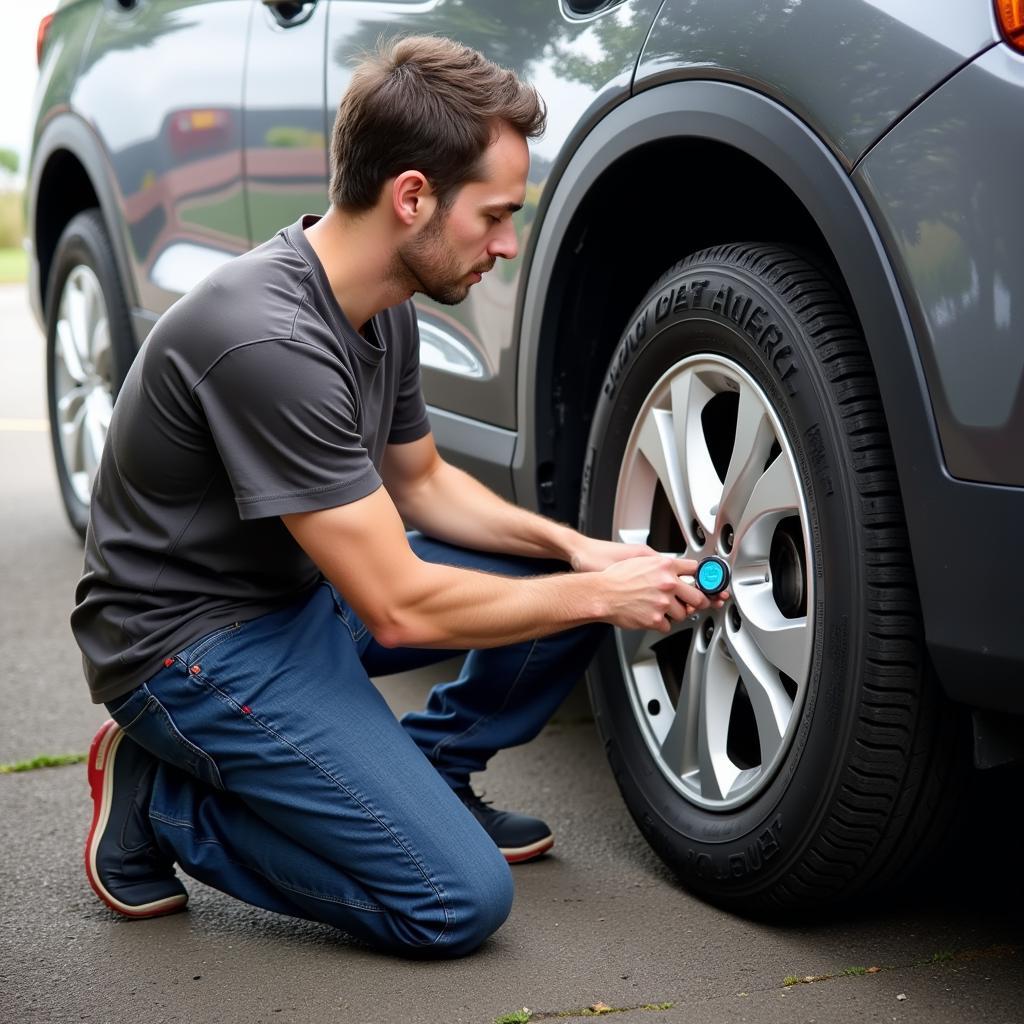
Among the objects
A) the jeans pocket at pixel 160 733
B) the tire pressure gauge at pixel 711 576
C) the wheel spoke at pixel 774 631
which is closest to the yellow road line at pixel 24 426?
the jeans pocket at pixel 160 733

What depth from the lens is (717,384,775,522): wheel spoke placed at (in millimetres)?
2133

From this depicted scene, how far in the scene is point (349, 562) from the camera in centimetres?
216

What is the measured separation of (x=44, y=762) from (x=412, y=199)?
4.79 ft

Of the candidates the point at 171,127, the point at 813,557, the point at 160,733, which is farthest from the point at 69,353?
the point at 813,557

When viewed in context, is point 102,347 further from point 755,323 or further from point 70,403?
point 755,323

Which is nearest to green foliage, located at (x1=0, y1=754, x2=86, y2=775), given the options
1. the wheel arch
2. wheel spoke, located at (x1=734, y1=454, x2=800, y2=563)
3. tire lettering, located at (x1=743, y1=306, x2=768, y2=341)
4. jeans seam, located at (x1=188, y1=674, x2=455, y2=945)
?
jeans seam, located at (x1=188, y1=674, x2=455, y2=945)

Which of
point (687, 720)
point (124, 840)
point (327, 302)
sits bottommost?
point (124, 840)

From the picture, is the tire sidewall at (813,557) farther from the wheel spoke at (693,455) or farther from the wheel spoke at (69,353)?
the wheel spoke at (69,353)

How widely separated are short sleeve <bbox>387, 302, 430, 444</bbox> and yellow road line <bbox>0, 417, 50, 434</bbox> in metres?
4.96

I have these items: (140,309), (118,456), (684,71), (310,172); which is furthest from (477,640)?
(140,309)

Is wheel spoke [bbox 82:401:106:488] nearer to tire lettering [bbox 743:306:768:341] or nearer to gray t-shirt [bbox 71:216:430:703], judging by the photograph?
gray t-shirt [bbox 71:216:430:703]

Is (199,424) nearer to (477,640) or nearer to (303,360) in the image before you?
(303,360)

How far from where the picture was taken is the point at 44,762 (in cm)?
303

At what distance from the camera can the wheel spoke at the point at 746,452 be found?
2.13m
